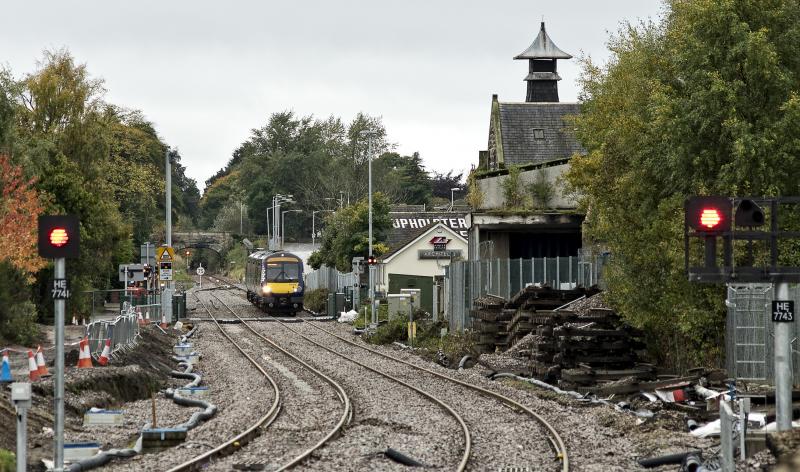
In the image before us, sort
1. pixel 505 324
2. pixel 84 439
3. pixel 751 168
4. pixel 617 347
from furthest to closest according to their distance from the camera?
pixel 505 324 → pixel 617 347 → pixel 751 168 → pixel 84 439

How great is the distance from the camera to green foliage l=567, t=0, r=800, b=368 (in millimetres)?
21859

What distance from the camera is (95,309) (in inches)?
1486

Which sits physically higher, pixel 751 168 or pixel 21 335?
pixel 751 168

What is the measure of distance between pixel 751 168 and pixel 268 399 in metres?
10.0

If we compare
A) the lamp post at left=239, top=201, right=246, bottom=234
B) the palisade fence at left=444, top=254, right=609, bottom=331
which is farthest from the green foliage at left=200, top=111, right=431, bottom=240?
the palisade fence at left=444, top=254, right=609, bottom=331

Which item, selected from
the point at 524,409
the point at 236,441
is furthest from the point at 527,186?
the point at 236,441

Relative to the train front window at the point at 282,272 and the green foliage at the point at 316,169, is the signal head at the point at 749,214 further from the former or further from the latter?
the green foliage at the point at 316,169

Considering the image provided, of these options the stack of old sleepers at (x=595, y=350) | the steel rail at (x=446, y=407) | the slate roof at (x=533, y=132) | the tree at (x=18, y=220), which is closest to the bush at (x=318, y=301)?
the slate roof at (x=533, y=132)

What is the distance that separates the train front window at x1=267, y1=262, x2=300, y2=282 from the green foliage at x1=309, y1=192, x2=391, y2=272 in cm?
906

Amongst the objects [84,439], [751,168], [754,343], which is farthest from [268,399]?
[751,168]

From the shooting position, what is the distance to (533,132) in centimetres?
5556

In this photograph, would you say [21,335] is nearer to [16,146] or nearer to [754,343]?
[16,146]

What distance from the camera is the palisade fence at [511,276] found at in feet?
111

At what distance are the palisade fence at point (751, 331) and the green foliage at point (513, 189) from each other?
2092 cm
